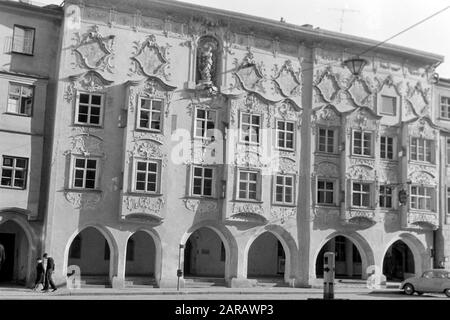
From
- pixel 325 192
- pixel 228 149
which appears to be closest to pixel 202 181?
pixel 228 149

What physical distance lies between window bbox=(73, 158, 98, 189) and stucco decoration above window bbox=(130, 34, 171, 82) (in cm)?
490

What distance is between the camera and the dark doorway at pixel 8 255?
2923 cm

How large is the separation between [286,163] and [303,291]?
676 cm

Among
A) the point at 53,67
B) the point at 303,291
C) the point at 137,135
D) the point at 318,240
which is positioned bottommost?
the point at 303,291

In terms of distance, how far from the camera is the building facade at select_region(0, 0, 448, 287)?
28250 millimetres

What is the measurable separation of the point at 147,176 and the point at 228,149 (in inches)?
A: 179

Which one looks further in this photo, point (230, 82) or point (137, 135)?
point (230, 82)

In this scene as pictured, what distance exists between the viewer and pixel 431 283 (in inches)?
1117

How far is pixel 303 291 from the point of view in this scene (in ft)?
98.2

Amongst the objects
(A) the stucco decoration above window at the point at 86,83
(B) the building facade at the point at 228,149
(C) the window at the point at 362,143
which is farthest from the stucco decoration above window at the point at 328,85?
(A) the stucco decoration above window at the point at 86,83

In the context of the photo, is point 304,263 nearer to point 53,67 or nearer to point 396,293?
point 396,293

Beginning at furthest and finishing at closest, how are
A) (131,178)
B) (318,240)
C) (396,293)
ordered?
(318,240) → (396,293) → (131,178)

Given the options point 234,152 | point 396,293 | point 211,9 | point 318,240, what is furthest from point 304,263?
point 211,9

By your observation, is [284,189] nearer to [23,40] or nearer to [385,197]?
[385,197]
